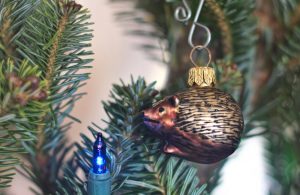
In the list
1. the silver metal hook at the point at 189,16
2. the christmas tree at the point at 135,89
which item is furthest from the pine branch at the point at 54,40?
the silver metal hook at the point at 189,16

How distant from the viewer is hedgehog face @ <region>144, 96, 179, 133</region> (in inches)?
11.1

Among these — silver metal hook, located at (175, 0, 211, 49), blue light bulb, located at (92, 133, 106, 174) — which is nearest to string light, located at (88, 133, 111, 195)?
blue light bulb, located at (92, 133, 106, 174)

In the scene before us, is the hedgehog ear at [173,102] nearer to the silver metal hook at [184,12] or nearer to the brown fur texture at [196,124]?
the brown fur texture at [196,124]

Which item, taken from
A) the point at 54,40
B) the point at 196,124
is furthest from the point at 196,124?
the point at 54,40

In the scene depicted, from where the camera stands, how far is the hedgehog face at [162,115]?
0.93 feet

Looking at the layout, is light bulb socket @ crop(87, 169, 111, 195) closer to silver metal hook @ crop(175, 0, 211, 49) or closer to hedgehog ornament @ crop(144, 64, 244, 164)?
hedgehog ornament @ crop(144, 64, 244, 164)

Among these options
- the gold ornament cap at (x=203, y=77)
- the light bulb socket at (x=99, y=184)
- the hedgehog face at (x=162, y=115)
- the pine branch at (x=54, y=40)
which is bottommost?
the light bulb socket at (x=99, y=184)

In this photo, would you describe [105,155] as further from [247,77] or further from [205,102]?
[247,77]

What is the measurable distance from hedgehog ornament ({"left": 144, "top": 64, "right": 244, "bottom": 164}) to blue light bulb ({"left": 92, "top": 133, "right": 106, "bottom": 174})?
0.04 meters

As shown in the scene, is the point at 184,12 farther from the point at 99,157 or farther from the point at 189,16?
the point at 99,157

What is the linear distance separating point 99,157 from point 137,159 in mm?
53

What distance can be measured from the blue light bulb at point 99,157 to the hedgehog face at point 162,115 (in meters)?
0.04

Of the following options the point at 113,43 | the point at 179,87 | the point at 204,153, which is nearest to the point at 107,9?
the point at 113,43

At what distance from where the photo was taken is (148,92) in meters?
0.31
